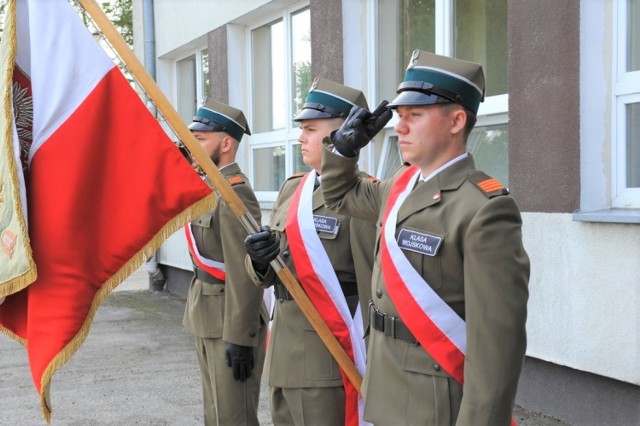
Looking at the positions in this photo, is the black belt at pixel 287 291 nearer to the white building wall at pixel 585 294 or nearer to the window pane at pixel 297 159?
the white building wall at pixel 585 294

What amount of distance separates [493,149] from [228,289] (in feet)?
7.57

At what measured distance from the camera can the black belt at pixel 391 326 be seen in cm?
254

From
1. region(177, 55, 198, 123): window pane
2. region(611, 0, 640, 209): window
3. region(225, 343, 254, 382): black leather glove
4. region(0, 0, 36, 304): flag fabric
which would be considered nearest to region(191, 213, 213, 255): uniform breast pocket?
region(225, 343, 254, 382): black leather glove

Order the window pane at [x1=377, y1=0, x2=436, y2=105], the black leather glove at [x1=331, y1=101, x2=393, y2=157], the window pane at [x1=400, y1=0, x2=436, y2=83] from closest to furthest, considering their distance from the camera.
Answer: the black leather glove at [x1=331, y1=101, x2=393, y2=157] < the window pane at [x1=400, y1=0, x2=436, y2=83] < the window pane at [x1=377, y1=0, x2=436, y2=105]

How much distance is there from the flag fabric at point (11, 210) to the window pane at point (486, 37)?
3.33 metres

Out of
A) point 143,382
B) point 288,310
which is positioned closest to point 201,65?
point 143,382

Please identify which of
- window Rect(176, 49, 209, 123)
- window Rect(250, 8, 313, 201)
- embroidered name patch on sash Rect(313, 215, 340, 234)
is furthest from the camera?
window Rect(176, 49, 209, 123)

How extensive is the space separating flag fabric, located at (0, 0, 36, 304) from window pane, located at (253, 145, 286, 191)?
18.6 ft

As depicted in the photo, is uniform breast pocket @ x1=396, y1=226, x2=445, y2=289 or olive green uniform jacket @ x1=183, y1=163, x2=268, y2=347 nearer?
uniform breast pocket @ x1=396, y1=226, x2=445, y2=289

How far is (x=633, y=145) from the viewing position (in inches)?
174

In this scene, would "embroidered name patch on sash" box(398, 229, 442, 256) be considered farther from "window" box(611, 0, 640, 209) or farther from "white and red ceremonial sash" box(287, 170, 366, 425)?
"window" box(611, 0, 640, 209)

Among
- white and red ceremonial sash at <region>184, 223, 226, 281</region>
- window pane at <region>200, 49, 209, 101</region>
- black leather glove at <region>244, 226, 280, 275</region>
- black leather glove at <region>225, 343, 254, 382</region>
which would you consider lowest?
black leather glove at <region>225, 343, 254, 382</region>

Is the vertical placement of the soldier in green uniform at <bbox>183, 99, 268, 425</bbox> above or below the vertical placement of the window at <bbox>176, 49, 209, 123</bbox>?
below

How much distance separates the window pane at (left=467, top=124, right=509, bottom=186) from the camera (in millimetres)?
5371
